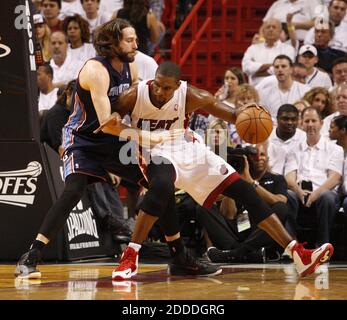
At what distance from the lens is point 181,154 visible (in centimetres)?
653

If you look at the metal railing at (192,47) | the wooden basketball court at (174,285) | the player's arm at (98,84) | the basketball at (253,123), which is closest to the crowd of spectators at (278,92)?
the metal railing at (192,47)

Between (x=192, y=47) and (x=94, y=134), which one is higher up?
(x=192, y=47)

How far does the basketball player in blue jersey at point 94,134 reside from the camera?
650 cm

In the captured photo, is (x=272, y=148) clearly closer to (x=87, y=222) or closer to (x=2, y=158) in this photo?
(x=87, y=222)

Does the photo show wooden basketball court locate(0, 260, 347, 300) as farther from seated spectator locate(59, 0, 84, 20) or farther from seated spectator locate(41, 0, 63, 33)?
seated spectator locate(59, 0, 84, 20)

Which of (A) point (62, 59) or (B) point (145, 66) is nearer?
(B) point (145, 66)

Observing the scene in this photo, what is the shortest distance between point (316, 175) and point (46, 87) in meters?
3.80

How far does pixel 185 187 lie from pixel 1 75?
239cm

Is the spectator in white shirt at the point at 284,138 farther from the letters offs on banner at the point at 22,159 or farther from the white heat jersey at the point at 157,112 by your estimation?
the white heat jersey at the point at 157,112

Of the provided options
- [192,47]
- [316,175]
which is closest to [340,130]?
[316,175]

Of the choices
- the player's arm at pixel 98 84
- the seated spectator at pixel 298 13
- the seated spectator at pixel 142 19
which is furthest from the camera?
the seated spectator at pixel 298 13

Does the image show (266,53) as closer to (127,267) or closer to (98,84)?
(98,84)

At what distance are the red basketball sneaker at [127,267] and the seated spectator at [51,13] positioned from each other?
727 centimetres
